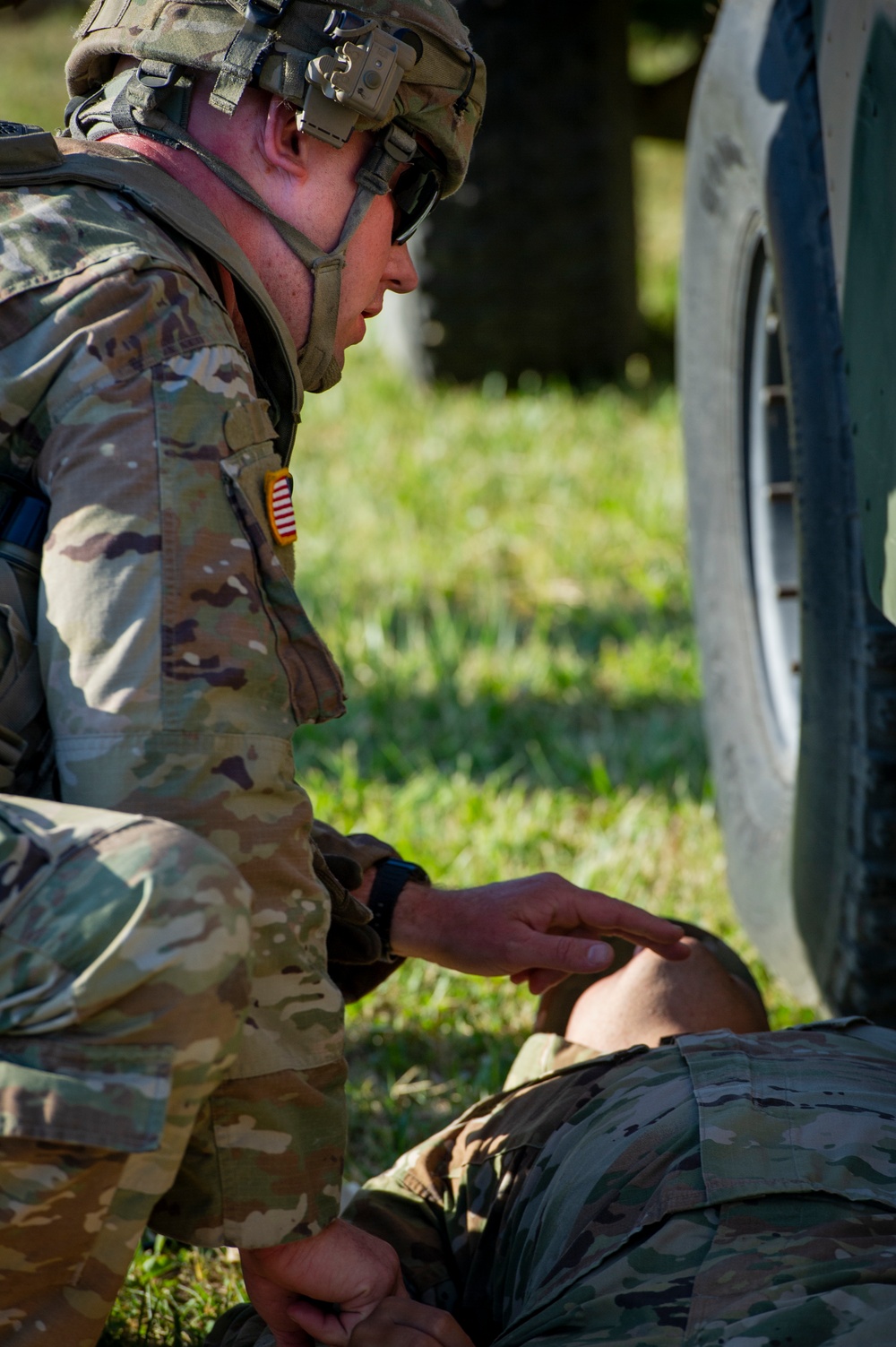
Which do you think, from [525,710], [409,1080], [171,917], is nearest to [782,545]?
[525,710]

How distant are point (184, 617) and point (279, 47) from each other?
63 cm

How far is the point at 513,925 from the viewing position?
1.89 metres

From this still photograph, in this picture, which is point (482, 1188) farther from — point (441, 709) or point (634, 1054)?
point (441, 709)

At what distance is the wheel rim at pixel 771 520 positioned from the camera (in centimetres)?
277

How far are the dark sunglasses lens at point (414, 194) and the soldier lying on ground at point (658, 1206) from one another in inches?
37.6

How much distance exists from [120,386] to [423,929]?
826mm

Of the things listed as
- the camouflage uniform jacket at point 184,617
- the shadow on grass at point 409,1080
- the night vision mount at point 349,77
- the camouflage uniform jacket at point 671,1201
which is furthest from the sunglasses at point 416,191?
the shadow on grass at point 409,1080

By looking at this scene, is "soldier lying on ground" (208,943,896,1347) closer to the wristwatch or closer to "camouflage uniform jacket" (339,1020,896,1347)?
"camouflage uniform jacket" (339,1020,896,1347)

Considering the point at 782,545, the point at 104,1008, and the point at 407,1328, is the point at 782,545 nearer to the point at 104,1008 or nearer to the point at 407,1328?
the point at 407,1328

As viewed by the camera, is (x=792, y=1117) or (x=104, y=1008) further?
(x=792, y=1117)

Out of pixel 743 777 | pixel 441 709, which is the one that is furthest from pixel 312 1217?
pixel 441 709

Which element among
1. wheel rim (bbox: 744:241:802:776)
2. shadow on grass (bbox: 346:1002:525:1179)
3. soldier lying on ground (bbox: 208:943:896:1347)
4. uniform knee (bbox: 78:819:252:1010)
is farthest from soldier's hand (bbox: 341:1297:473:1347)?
wheel rim (bbox: 744:241:802:776)

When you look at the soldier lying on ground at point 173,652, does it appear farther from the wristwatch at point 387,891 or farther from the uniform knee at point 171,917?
the wristwatch at point 387,891

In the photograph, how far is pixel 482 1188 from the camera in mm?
1773
